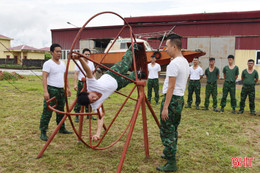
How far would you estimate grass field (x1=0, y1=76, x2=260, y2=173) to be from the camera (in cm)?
318

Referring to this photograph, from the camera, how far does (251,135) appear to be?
4.66 meters

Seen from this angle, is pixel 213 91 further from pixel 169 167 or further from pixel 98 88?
pixel 98 88

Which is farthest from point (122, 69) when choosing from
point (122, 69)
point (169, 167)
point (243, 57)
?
point (243, 57)

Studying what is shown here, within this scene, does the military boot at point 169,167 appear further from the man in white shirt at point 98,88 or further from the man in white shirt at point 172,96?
the man in white shirt at point 98,88

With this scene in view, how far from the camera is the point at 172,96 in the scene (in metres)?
3.02

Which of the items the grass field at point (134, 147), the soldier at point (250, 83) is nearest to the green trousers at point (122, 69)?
the grass field at point (134, 147)

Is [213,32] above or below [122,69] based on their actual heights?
above

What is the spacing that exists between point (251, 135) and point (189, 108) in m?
2.75

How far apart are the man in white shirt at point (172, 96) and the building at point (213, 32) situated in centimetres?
1330

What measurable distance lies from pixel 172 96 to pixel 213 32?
691 inches

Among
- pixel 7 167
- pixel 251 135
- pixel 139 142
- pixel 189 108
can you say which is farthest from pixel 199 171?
pixel 189 108

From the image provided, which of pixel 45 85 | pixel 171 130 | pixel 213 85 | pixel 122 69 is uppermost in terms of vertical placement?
pixel 122 69

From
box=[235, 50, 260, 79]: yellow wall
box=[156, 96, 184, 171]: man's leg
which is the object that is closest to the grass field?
box=[156, 96, 184, 171]: man's leg

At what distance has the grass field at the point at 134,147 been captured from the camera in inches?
125
